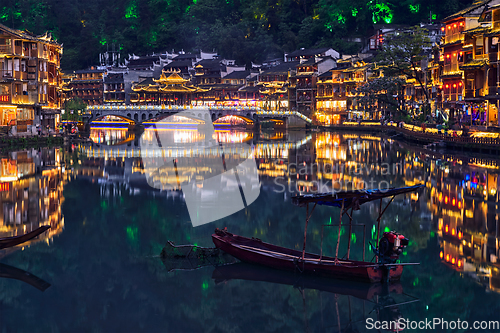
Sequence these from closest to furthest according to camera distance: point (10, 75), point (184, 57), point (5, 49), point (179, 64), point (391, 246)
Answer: point (391, 246) → point (5, 49) → point (10, 75) → point (179, 64) → point (184, 57)

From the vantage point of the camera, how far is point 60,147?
224ft

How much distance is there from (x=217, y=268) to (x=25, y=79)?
58.0 m

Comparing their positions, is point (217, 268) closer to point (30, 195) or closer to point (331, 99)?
point (30, 195)

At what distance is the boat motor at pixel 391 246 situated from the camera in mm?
17922

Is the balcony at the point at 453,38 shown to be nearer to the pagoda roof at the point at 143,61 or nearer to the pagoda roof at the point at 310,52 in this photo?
→ the pagoda roof at the point at 310,52

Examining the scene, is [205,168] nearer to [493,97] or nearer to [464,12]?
[493,97]

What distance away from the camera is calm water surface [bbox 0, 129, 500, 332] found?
16.8 meters

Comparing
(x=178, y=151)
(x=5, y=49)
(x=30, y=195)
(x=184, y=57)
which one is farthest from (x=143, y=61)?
(x=30, y=195)

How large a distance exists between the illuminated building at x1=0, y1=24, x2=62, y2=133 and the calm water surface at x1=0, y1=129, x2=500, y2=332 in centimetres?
2953

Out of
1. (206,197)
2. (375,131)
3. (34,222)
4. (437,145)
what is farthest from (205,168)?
(375,131)

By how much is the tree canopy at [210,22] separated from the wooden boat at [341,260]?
375 feet

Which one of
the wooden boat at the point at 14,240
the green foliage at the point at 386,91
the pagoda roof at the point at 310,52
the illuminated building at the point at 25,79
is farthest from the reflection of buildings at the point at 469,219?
the pagoda roof at the point at 310,52

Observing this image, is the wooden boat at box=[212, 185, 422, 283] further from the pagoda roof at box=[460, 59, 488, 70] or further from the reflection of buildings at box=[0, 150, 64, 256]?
the pagoda roof at box=[460, 59, 488, 70]

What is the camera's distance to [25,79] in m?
70.4
